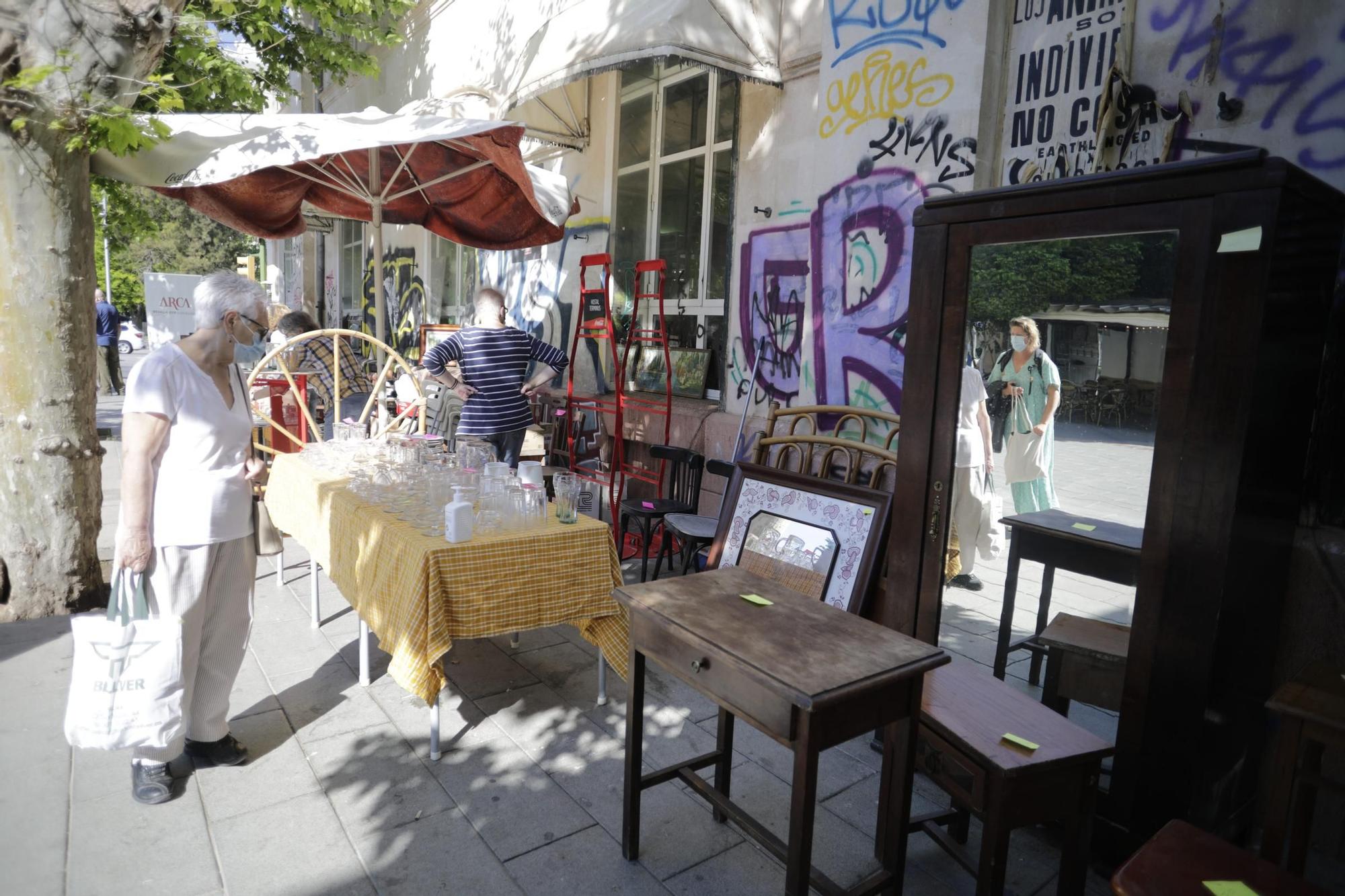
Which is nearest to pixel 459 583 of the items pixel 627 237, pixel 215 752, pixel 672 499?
pixel 215 752

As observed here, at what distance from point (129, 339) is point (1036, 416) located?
108 ft

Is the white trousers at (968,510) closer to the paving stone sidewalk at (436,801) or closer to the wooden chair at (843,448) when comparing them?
the paving stone sidewalk at (436,801)

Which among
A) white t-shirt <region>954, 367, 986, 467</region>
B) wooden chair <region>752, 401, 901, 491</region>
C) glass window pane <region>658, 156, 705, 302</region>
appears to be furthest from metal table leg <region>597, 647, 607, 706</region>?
glass window pane <region>658, 156, 705, 302</region>

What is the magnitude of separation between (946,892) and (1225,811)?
99 cm

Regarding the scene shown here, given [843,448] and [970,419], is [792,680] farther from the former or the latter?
[843,448]

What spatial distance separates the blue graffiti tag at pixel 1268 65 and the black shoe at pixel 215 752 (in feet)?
15.3

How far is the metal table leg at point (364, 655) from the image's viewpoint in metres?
3.61

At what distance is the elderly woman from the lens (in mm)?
2689

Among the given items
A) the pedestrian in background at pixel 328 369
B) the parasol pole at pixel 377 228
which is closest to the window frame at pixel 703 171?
the parasol pole at pixel 377 228

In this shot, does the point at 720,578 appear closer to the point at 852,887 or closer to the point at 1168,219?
the point at 852,887

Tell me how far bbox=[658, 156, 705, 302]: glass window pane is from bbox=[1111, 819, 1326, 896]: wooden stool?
5.51m

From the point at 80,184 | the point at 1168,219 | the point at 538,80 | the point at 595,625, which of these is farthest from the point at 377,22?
the point at 1168,219

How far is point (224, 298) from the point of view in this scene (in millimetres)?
2869

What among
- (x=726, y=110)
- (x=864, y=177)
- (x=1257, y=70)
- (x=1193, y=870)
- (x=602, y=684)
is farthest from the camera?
(x=726, y=110)
